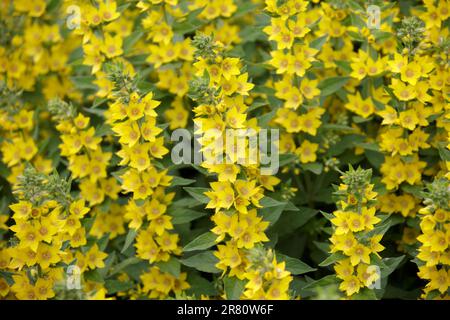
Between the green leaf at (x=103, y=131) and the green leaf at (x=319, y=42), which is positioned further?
the green leaf at (x=103, y=131)

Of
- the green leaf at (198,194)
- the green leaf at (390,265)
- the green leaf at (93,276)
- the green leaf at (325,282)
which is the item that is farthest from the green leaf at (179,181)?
the green leaf at (390,265)

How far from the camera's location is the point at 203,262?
149 inches

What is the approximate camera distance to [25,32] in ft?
16.9

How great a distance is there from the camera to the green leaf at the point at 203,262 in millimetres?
3738

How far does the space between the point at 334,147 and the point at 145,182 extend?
52.3 inches

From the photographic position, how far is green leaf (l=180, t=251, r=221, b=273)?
3.74 meters

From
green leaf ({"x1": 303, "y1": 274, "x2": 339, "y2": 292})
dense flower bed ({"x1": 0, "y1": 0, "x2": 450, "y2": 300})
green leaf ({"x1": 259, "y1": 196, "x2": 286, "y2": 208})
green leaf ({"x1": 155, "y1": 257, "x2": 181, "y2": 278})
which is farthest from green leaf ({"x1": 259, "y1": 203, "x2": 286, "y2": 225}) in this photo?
green leaf ({"x1": 155, "y1": 257, "x2": 181, "y2": 278})

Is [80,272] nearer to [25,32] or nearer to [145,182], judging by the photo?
[145,182]

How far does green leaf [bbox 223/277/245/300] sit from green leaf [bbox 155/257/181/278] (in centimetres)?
50

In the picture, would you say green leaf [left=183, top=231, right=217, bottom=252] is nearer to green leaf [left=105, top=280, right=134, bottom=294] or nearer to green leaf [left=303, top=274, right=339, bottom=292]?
green leaf [left=303, top=274, right=339, bottom=292]

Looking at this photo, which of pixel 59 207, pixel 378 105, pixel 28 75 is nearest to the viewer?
pixel 59 207

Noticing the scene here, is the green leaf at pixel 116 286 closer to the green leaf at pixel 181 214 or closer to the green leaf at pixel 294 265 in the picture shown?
the green leaf at pixel 181 214

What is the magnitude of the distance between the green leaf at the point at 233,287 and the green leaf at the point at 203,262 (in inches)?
9.1
